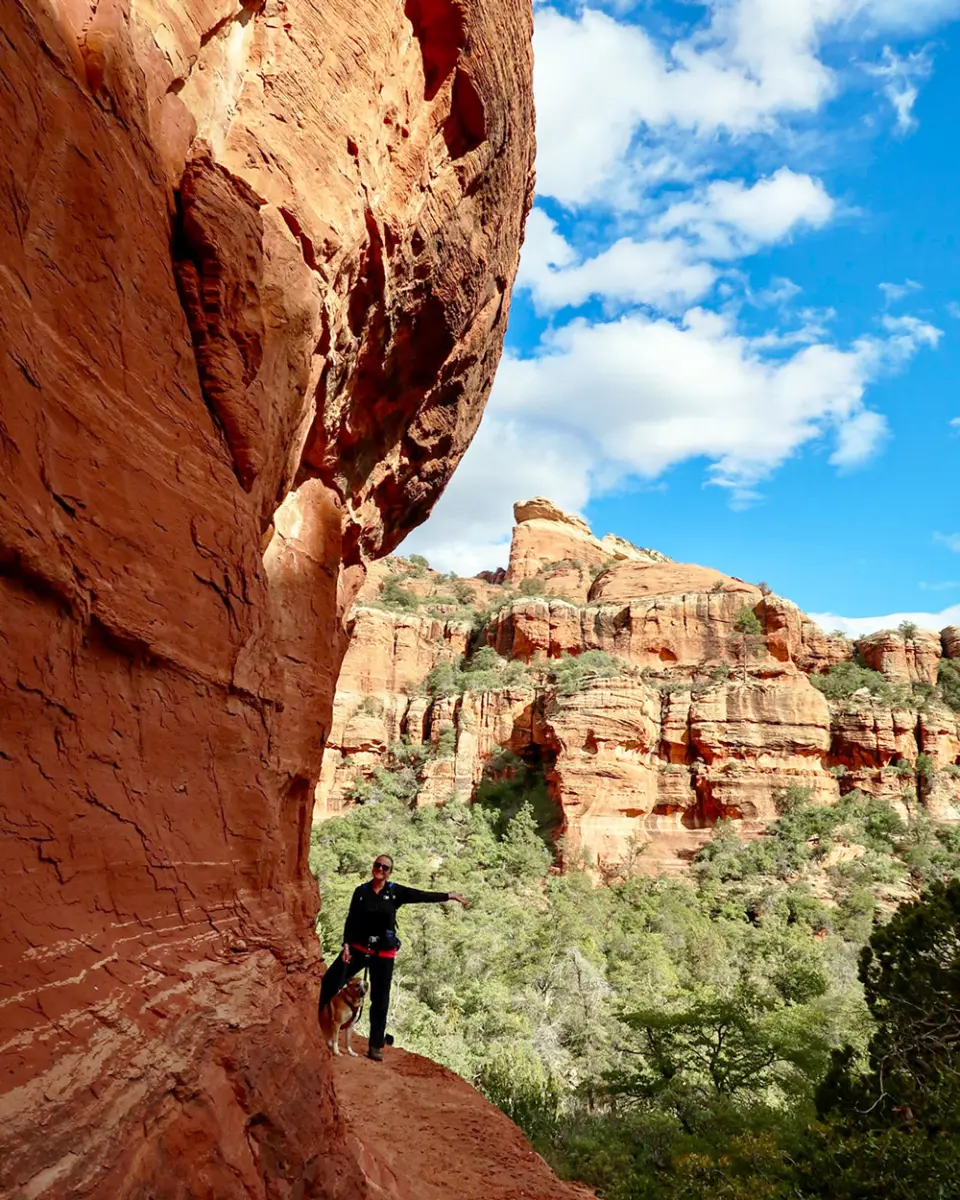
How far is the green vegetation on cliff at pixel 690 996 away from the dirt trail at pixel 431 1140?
2.97 meters

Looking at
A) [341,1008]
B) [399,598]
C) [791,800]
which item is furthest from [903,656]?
[341,1008]

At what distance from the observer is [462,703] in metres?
39.6

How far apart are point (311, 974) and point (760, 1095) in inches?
517

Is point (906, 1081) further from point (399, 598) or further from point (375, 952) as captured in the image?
point (399, 598)

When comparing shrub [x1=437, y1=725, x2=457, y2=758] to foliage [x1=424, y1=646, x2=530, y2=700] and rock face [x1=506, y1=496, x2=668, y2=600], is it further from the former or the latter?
rock face [x1=506, y1=496, x2=668, y2=600]

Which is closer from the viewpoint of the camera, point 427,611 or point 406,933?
point 406,933

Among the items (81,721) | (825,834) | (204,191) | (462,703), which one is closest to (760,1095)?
(81,721)

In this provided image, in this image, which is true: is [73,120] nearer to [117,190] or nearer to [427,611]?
[117,190]

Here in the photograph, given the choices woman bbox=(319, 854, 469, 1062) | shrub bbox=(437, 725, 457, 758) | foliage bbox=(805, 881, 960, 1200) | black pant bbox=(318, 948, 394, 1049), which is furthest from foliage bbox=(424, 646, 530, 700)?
woman bbox=(319, 854, 469, 1062)

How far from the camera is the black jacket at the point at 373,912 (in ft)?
19.7

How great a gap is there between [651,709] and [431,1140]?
31269 millimetres

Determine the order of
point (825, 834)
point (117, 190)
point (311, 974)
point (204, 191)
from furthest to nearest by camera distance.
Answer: point (825, 834) < point (311, 974) < point (204, 191) < point (117, 190)

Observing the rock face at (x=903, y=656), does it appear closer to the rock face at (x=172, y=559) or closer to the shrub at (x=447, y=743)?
the shrub at (x=447, y=743)

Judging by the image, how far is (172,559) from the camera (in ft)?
11.6
